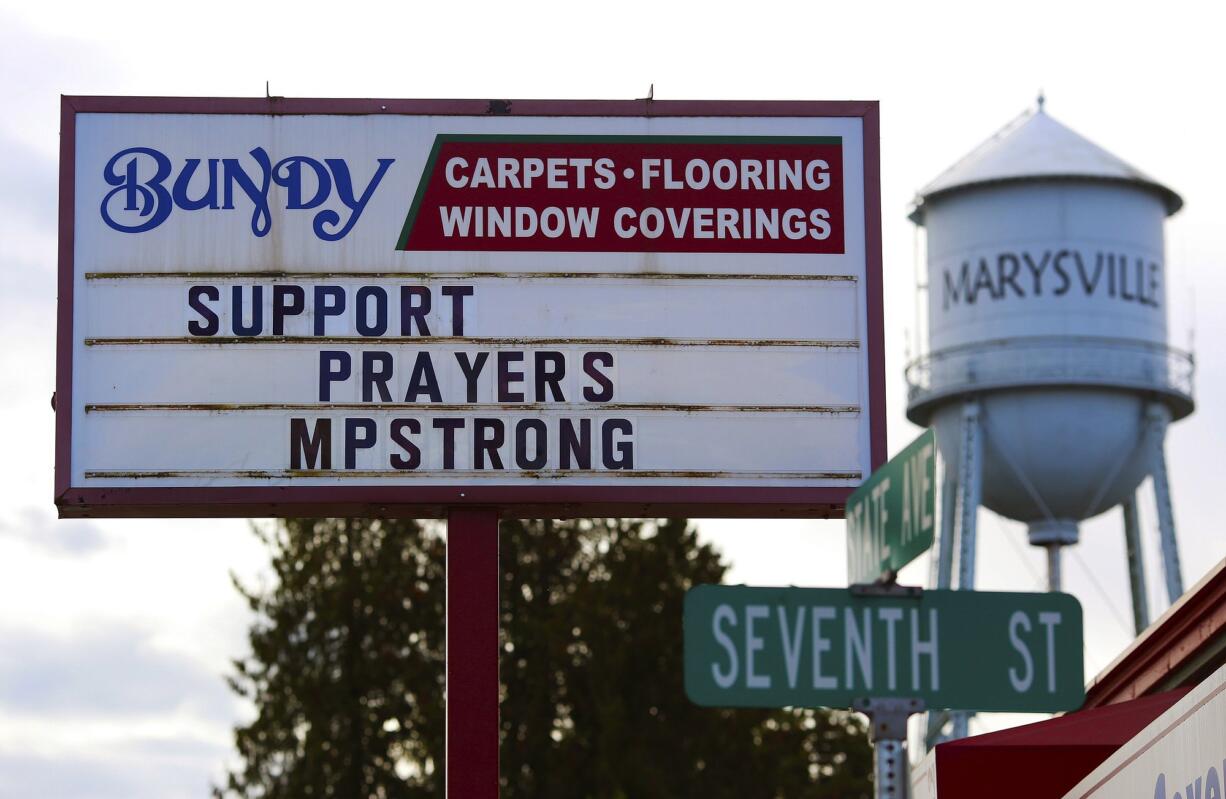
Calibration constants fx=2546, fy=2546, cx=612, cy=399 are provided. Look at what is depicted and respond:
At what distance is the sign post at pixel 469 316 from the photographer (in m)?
13.0

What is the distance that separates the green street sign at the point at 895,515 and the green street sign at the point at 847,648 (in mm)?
179

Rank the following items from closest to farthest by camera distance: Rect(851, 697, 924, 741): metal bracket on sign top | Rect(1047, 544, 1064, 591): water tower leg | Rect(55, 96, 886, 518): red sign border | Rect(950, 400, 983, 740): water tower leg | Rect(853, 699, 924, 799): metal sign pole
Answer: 1. Rect(853, 699, 924, 799): metal sign pole
2. Rect(851, 697, 924, 741): metal bracket on sign top
3. Rect(55, 96, 886, 518): red sign border
4. Rect(950, 400, 983, 740): water tower leg
5. Rect(1047, 544, 1064, 591): water tower leg

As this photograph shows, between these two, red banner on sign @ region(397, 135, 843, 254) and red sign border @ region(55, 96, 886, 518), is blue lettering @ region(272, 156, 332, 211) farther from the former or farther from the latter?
red banner on sign @ region(397, 135, 843, 254)

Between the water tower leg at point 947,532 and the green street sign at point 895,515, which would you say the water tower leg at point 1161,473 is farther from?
the green street sign at point 895,515

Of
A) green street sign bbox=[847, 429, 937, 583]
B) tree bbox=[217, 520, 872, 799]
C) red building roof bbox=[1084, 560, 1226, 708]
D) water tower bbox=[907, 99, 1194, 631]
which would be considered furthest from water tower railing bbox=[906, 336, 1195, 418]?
green street sign bbox=[847, 429, 937, 583]

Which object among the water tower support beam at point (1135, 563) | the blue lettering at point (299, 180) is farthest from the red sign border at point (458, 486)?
the water tower support beam at point (1135, 563)

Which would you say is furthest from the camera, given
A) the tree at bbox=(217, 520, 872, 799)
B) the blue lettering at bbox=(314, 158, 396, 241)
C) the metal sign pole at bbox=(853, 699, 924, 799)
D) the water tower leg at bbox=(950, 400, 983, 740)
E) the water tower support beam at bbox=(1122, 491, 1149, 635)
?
the tree at bbox=(217, 520, 872, 799)

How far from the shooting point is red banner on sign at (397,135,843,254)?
527 inches

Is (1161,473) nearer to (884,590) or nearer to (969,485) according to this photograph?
(969,485)

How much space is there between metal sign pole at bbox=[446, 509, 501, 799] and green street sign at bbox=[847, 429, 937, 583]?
208 inches

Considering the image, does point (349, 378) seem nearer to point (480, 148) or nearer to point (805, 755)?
point (480, 148)

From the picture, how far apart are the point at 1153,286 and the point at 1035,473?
A: 3.22 metres

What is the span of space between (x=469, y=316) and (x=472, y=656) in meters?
1.75

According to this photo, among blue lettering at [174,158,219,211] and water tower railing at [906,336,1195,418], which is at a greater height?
water tower railing at [906,336,1195,418]
